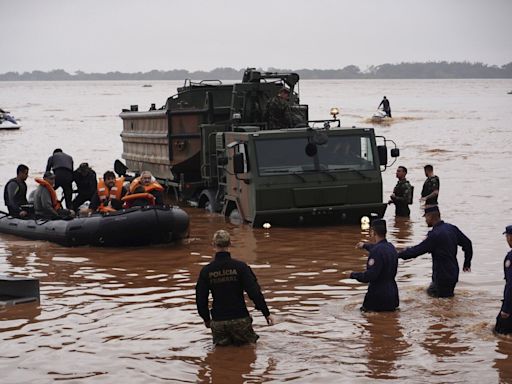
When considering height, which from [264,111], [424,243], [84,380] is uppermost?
[264,111]

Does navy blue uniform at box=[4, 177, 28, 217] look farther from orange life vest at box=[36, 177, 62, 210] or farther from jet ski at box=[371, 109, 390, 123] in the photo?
jet ski at box=[371, 109, 390, 123]

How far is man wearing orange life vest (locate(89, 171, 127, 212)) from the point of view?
16156 millimetres

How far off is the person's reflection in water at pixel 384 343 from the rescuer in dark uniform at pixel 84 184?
28.4 feet

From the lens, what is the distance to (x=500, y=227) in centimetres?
1756

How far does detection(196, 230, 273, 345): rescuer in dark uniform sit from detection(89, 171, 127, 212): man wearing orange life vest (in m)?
7.13

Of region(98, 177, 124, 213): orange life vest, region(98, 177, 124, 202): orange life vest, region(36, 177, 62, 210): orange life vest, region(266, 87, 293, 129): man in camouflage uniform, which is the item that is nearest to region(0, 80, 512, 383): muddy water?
region(36, 177, 62, 210): orange life vest

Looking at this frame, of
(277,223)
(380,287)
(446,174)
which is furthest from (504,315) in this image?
(446,174)

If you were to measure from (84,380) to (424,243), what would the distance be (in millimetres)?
3952

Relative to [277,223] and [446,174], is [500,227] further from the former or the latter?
[446,174]

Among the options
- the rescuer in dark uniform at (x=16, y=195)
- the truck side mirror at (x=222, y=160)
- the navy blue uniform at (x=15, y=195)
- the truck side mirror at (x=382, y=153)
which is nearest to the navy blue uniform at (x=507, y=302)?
the truck side mirror at (x=382, y=153)

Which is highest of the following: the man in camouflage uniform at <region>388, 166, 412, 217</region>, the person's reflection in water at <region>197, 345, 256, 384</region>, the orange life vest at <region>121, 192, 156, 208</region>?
the orange life vest at <region>121, 192, 156, 208</region>

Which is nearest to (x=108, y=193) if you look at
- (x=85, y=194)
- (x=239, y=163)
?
(x=85, y=194)

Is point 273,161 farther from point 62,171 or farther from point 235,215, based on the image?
point 62,171

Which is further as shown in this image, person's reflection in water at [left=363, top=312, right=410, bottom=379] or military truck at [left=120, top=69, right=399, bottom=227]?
military truck at [left=120, top=69, right=399, bottom=227]
